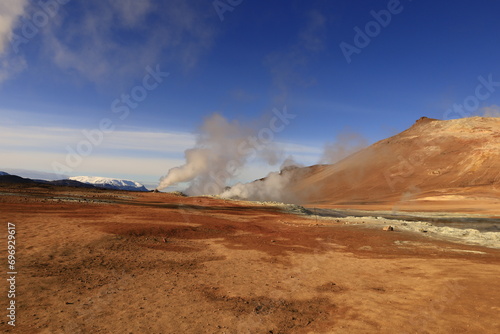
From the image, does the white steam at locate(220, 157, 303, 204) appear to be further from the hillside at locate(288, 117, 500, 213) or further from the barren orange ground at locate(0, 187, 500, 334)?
the barren orange ground at locate(0, 187, 500, 334)

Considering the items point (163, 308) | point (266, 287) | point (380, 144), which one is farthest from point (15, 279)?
point (380, 144)

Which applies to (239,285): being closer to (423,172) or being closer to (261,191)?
(261,191)

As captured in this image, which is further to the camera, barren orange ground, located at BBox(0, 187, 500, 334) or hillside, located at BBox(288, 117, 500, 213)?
hillside, located at BBox(288, 117, 500, 213)

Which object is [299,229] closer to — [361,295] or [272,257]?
[272,257]

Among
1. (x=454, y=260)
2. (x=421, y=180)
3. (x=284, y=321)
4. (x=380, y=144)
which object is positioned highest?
(x=380, y=144)

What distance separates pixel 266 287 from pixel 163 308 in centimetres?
→ 360

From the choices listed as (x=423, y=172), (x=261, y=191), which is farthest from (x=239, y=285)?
(x=423, y=172)

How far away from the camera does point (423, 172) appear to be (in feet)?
274

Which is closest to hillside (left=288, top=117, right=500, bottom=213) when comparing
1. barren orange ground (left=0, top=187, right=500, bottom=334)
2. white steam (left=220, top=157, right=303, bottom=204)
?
white steam (left=220, top=157, right=303, bottom=204)

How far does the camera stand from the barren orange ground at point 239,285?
276 inches

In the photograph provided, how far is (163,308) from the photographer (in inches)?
305

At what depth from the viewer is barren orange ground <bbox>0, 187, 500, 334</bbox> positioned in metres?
7.02

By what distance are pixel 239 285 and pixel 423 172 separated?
89.6 m

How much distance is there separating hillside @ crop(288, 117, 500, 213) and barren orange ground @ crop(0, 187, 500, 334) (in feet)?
165
